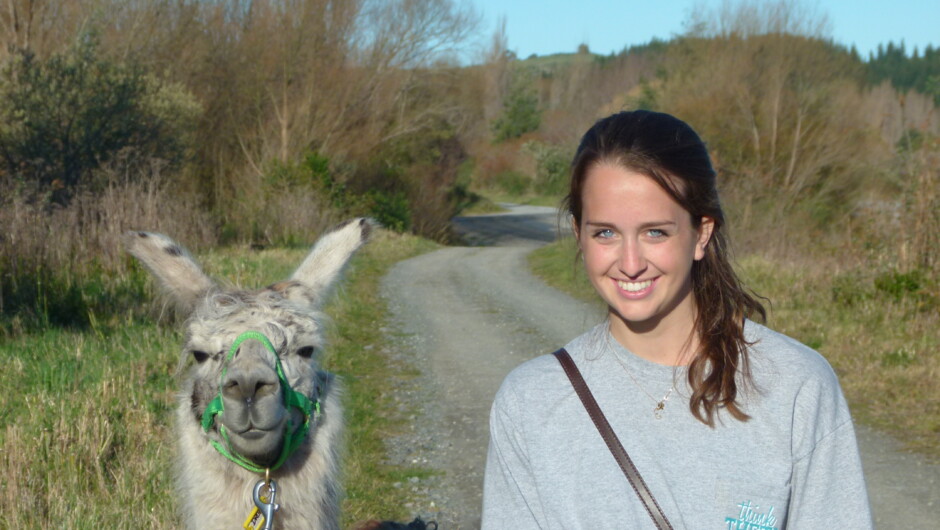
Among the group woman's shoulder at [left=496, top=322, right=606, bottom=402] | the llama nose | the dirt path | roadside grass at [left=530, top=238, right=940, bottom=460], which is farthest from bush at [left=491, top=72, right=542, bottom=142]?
woman's shoulder at [left=496, top=322, right=606, bottom=402]

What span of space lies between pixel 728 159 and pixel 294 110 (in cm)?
1399

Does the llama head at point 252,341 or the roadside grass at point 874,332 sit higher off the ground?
the llama head at point 252,341

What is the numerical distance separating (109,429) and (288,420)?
9.21 ft

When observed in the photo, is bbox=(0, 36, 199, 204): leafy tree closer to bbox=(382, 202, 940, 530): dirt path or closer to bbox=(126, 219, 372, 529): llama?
bbox=(382, 202, 940, 530): dirt path

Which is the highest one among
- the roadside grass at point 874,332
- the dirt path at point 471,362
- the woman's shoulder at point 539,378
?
the woman's shoulder at point 539,378

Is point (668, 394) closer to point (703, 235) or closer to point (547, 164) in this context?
point (703, 235)

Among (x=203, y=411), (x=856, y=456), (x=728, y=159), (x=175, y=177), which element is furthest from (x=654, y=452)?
(x=728, y=159)

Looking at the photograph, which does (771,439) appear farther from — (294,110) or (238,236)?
(294,110)

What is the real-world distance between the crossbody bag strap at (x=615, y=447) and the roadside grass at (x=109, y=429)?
2002mm

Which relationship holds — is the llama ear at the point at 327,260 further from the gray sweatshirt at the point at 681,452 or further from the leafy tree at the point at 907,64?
the leafy tree at the point at 907,64

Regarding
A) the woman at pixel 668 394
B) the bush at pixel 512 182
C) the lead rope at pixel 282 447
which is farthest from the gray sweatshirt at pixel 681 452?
the bush at pixel 512 182

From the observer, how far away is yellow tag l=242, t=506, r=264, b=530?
9.37 feet

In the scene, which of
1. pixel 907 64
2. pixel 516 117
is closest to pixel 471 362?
pixel 516 117

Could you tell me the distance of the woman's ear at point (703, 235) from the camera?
2.13 meters
